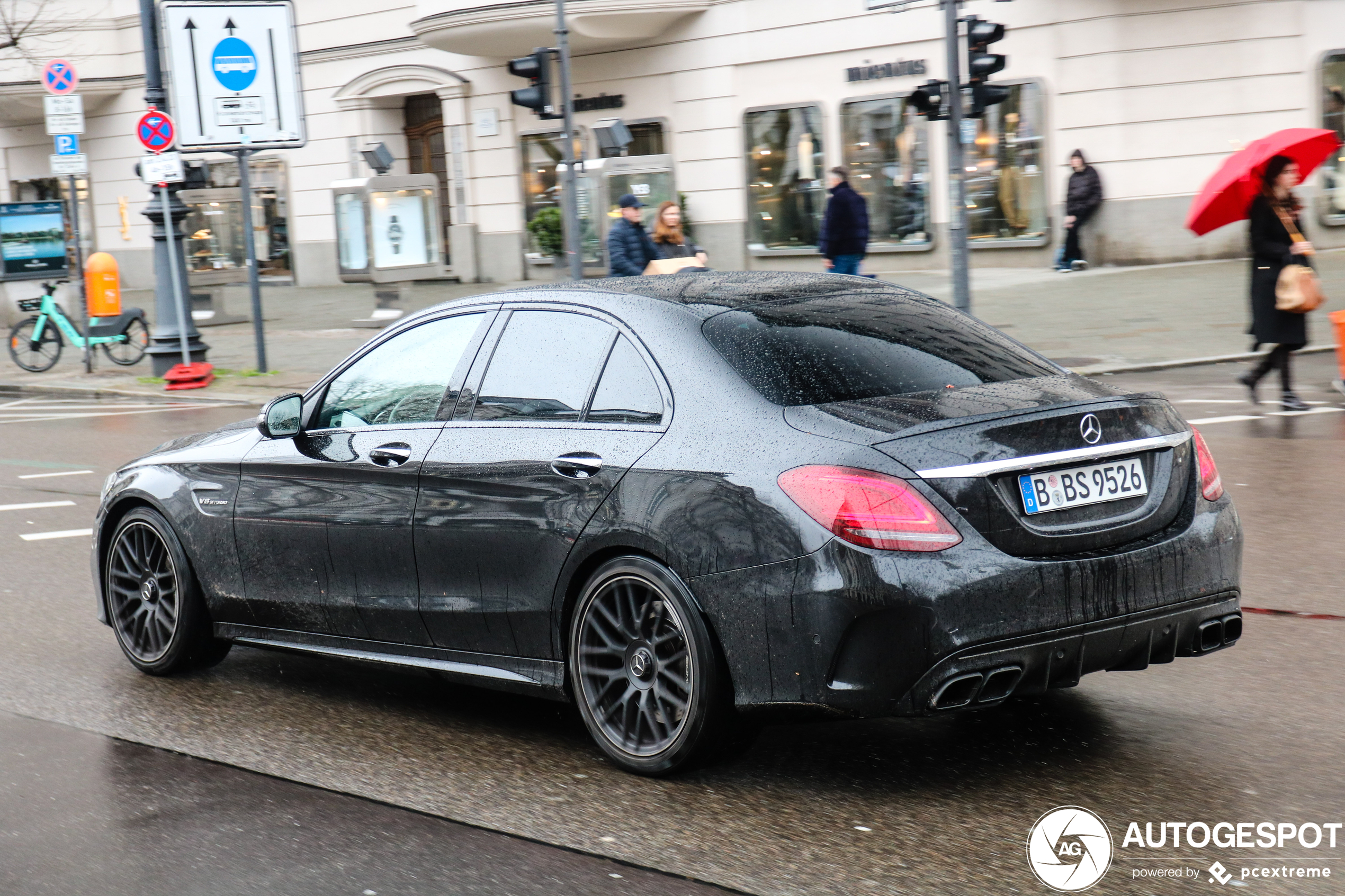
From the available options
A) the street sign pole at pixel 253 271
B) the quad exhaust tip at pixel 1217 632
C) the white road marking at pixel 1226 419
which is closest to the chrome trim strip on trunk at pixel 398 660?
the quad exhaust tip at pixel 1217 632

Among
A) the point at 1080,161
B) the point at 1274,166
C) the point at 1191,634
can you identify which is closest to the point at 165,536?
the point at 1191,634

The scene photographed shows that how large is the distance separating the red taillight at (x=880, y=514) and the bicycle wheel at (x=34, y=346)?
19.3 m

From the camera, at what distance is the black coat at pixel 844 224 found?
18219mm

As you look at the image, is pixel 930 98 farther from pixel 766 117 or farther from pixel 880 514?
pixel 766 117

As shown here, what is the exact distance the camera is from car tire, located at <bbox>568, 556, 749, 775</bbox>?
4.45 metres

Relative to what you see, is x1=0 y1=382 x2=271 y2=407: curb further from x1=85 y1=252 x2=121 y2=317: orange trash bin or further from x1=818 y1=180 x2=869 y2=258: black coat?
x1=818 y1=180 x2=869 y2=258: black coat

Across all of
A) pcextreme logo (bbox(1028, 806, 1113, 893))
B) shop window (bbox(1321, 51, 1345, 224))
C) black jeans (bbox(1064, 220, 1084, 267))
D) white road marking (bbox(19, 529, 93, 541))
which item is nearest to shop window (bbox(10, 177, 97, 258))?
black jeans (bbox(1064, 220, 1084, 267))

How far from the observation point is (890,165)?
26453 millimetres

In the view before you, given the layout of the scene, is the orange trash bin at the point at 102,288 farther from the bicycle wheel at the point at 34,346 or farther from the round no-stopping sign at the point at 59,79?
the round no-stopping sign at the point at 59,79

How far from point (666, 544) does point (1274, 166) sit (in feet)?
30.4

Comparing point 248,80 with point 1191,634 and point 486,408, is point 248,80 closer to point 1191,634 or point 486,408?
point 486,408

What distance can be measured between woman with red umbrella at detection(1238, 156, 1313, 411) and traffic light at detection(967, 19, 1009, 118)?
347 cm

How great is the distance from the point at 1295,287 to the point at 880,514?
29.6 ft

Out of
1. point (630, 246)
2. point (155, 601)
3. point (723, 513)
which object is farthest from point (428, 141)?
point (723, 513)
